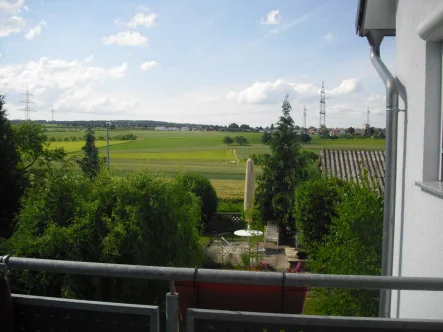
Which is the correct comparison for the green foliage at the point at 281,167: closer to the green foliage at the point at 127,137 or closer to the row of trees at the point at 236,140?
the row of trees at the point at 236,140

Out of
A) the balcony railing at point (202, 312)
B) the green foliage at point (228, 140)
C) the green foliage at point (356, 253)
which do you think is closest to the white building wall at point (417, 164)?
the balcony railing at point (202, 312)

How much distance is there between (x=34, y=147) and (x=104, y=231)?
18631 millimetres

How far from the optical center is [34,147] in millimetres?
25109

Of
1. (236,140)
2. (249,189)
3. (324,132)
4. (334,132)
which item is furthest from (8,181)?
(236,140)

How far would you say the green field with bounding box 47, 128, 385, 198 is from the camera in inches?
1277

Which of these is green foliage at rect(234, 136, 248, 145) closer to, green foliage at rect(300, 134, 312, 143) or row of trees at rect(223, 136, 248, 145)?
row of trees at rect(223, 136, 248, 145)

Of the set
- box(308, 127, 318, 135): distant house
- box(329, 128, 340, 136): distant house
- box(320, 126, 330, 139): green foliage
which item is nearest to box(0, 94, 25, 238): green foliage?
box(308, 127, 318, 135): distant house

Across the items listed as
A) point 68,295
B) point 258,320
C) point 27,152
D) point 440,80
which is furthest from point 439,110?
point 27,152

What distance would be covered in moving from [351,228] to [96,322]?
16.9 ft

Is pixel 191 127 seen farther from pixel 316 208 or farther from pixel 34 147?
pixel 316 208

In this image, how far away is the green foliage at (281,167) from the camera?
23828 mm

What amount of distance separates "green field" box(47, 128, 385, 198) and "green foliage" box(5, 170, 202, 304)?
1782 cm

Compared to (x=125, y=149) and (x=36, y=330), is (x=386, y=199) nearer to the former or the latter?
(x=36, y=330)

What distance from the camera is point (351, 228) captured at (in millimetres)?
6312
